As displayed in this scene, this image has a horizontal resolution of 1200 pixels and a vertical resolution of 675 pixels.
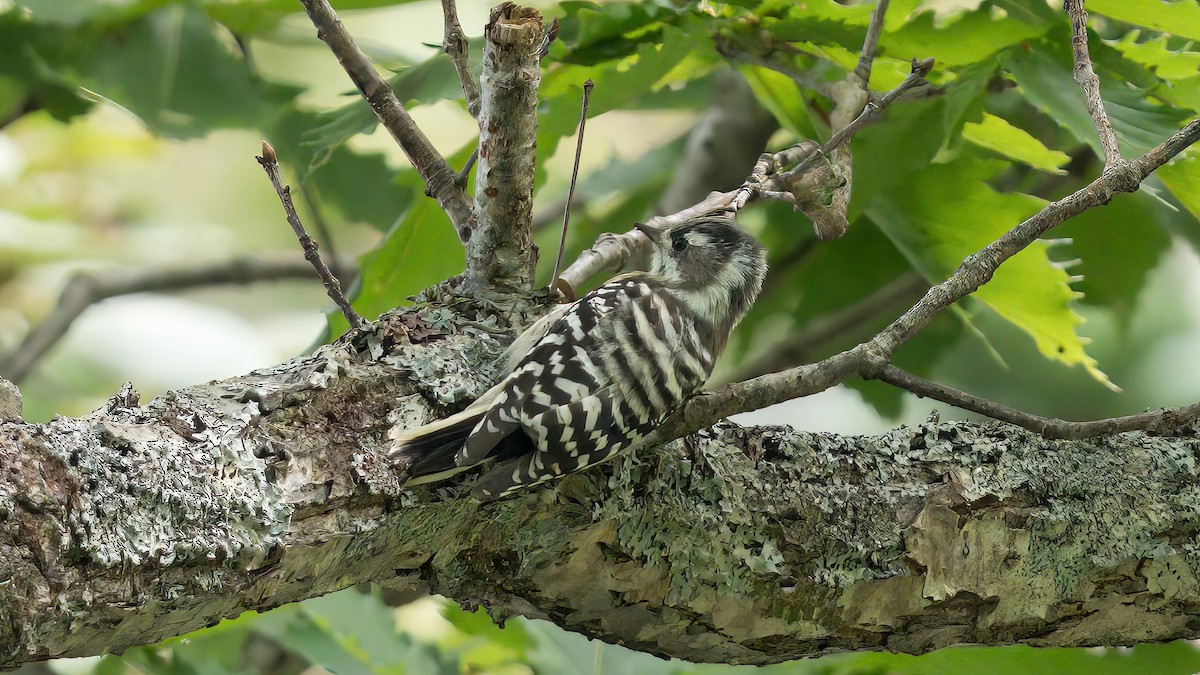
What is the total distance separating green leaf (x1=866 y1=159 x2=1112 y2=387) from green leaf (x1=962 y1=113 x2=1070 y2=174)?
38 millimetres

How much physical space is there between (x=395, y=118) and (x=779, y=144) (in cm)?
175

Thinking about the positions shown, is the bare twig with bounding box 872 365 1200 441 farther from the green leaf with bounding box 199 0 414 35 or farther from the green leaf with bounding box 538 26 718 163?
the green leaf with bounding box 199 0 414 35

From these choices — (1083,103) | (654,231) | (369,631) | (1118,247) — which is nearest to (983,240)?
(1083,103)

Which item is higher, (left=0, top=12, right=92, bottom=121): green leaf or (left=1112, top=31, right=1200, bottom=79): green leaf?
(left=0, top=12, right=92, bottom=121): green leaf

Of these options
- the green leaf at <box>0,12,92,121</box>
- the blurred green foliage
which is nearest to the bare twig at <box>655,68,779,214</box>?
the blurred green foliage

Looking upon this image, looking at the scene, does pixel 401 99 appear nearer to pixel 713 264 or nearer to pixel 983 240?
pixel 713 264

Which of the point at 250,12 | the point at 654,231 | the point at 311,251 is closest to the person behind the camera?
the point at 311,251

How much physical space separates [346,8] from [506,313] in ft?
2.91

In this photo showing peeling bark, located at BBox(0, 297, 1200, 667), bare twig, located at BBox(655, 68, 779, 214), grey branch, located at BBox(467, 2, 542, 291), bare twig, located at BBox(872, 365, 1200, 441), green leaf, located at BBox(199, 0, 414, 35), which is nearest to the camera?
peeling bark, located at BBox(0, 297, 1200, 667)

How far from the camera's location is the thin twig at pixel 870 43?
157cm

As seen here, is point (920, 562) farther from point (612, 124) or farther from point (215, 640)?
point (612, 124)

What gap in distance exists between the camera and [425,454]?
1.11m

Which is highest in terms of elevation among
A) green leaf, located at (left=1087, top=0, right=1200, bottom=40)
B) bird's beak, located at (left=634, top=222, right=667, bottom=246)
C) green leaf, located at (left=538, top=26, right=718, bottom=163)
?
green leaf, located at (left=538, top=26, right=718, bottom=163)

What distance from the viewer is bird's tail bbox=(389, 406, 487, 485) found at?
1101 mm
